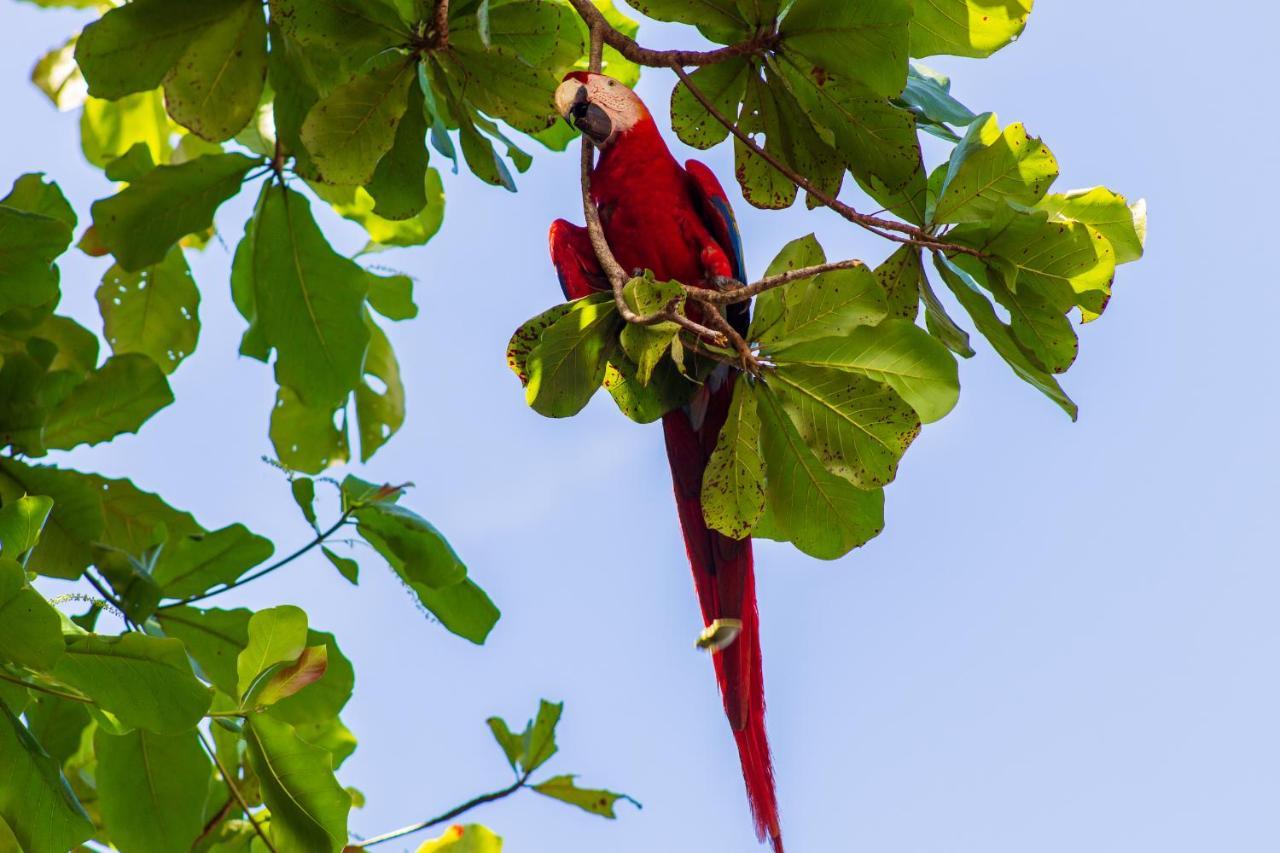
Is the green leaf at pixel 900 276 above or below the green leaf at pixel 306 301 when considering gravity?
below

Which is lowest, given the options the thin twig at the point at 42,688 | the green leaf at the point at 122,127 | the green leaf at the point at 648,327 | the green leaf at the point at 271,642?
the thin twig at the point at 42,688

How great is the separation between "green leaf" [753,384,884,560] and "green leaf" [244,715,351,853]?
64cm

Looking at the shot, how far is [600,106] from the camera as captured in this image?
2105 millimetres

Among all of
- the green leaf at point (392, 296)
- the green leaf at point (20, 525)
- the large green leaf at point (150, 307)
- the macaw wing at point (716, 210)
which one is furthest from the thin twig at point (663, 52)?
the large green leaf at point (150, 307)

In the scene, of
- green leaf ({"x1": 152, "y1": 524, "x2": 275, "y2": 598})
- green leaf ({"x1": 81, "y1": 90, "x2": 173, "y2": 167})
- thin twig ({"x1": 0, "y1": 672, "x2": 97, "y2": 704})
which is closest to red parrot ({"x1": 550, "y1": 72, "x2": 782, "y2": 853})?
green leaf ({"x1": 152, "y1": 524, "x2": 275, "y2": 598})

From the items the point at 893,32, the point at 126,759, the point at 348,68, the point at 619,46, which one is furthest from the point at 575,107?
the point at 126,759

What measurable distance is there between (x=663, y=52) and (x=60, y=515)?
1.18 m

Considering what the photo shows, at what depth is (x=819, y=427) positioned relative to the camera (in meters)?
1.37

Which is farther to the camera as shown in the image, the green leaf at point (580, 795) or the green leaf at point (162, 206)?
the green leaf at point (162, 206)

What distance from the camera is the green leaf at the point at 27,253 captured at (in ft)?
5.53

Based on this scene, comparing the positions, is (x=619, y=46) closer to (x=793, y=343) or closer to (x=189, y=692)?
(x=793, y=343)

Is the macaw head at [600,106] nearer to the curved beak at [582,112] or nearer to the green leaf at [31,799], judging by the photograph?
the curved beak at [582,112]

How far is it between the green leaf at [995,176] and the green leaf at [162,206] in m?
1.24

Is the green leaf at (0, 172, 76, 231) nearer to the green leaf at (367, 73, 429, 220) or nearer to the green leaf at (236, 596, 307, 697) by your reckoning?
the green leaf at (367, 73, 429, 220)
